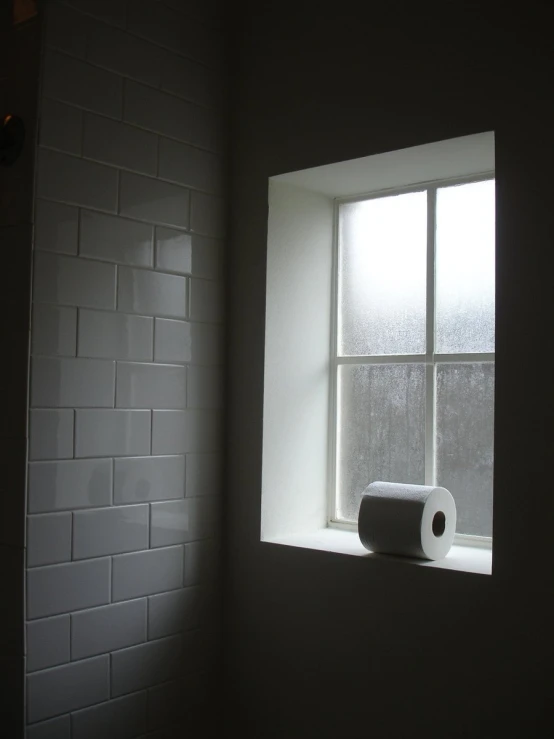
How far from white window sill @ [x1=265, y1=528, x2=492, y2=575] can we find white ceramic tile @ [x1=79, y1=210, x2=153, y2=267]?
2.45 feet

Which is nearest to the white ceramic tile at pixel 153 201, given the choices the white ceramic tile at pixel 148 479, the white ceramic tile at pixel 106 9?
the white ceramic tile at pixel 106 9

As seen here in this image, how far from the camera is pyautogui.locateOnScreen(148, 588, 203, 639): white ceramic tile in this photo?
1818 mm

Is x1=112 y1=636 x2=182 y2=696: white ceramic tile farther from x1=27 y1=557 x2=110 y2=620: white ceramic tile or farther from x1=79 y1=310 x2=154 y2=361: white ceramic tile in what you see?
x1=79 y1=310 x2=154 y2=361: white ceramic tile

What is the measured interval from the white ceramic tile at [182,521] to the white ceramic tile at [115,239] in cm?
56

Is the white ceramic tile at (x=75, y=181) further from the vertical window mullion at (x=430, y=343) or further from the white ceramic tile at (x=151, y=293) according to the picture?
the vertical window mullion at (x=430, y=343)

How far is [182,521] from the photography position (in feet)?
6.23

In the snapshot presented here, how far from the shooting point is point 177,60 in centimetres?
192

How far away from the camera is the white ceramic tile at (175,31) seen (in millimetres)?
1824

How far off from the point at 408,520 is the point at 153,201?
3.01ft

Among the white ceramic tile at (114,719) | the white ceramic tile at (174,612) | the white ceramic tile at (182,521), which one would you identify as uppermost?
the white ceramic tile at (182,521)

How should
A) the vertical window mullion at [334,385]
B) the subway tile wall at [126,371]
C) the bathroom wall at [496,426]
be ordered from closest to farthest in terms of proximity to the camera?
1. the bathroom wall at [496,426]
2. the subway tile wall at [126,371]
3. the vertical window mullion at [334,385]

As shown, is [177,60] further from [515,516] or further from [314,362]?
[515,516]

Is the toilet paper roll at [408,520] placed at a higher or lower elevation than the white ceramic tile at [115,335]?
lower

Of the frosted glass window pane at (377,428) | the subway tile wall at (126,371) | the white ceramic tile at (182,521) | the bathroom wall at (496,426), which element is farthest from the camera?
the frosted glass window pane at (377,428)
